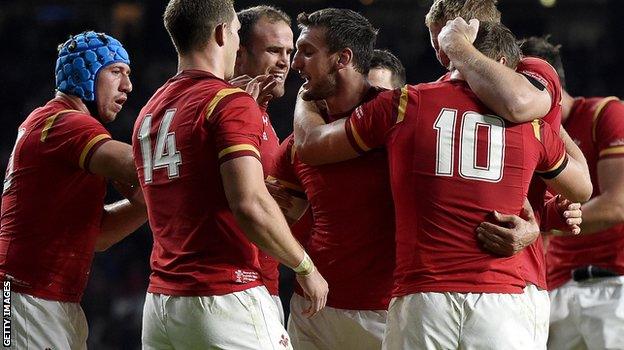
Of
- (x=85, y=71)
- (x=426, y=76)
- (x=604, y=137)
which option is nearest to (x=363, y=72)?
(x=85, y=71)

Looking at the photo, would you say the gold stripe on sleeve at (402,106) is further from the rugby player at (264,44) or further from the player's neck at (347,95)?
the rugby player at (264,44)

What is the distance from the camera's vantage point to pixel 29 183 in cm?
484

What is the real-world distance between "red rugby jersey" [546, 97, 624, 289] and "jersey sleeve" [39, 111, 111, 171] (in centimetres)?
300

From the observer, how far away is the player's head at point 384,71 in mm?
5613

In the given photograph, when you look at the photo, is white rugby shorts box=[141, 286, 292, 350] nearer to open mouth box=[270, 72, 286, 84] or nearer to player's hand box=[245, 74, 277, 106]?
player's hand box=[245, 74, 277, 106]

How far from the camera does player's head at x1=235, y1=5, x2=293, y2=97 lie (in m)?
5.62

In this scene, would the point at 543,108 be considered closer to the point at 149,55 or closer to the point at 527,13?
the point at 149,55

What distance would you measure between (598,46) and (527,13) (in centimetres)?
136

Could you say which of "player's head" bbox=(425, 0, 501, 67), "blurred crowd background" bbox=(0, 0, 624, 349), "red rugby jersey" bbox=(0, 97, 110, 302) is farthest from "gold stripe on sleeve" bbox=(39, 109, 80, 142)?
"blurred crowd background" bbox=(0, 0, 624, 349)

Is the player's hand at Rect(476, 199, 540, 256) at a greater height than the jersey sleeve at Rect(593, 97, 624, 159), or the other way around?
the player's hand at Rect(476, 199, 540, 256)

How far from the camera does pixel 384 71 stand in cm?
565

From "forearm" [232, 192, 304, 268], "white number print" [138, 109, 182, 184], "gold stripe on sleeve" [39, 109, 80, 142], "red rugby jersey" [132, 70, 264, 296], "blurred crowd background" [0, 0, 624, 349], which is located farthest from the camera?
"blurred crowd background" [0, 0, 624, 349]

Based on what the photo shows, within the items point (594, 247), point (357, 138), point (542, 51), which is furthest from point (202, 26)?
point (594, 247)

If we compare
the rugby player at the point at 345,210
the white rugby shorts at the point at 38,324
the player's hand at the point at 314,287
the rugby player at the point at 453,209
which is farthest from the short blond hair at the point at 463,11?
the white rugby shorts at the point at 38,324
